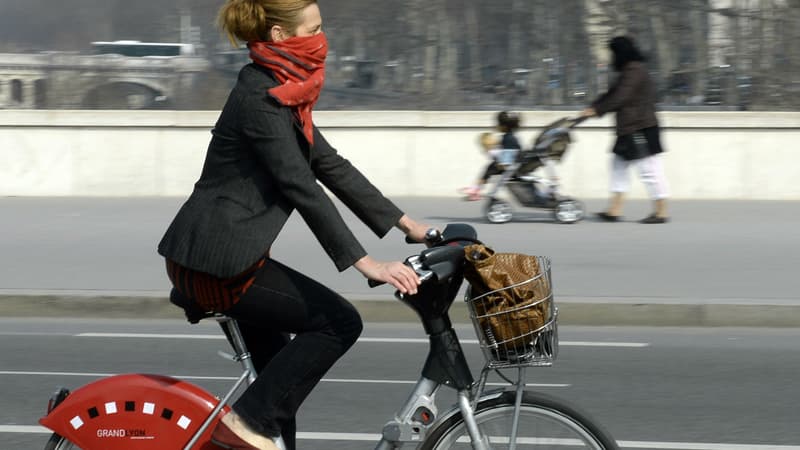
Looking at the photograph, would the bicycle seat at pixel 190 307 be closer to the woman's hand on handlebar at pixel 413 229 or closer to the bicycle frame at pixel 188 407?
the bicycle frame at pixel 188 407

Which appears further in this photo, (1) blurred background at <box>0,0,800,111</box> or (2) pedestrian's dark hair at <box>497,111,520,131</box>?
(1) blurred background at <box>0,0,800,111</box>

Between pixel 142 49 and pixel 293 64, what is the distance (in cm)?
1708

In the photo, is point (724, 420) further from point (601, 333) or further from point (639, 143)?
point (639, 143)

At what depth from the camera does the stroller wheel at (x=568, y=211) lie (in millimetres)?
13227

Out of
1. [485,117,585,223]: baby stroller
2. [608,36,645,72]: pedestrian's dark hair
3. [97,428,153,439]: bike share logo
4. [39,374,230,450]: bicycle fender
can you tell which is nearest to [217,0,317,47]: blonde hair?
[39,374,230,450]: bicycle fender

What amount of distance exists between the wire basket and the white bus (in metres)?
16.0

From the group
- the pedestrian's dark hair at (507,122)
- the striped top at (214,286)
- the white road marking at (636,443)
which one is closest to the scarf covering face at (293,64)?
the striped top at (214,286)

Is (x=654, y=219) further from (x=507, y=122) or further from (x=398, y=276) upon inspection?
(x=398, y=276)

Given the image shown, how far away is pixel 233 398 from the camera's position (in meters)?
3.75

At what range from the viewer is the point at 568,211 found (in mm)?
13273

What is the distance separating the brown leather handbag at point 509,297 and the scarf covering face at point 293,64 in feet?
1.92

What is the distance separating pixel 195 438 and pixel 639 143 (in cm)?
987

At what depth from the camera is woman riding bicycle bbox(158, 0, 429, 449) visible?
11.0 feet

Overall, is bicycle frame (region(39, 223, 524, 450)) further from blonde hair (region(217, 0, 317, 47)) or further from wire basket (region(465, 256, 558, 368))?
blonde hair (region(217, 0, 317, 47))
